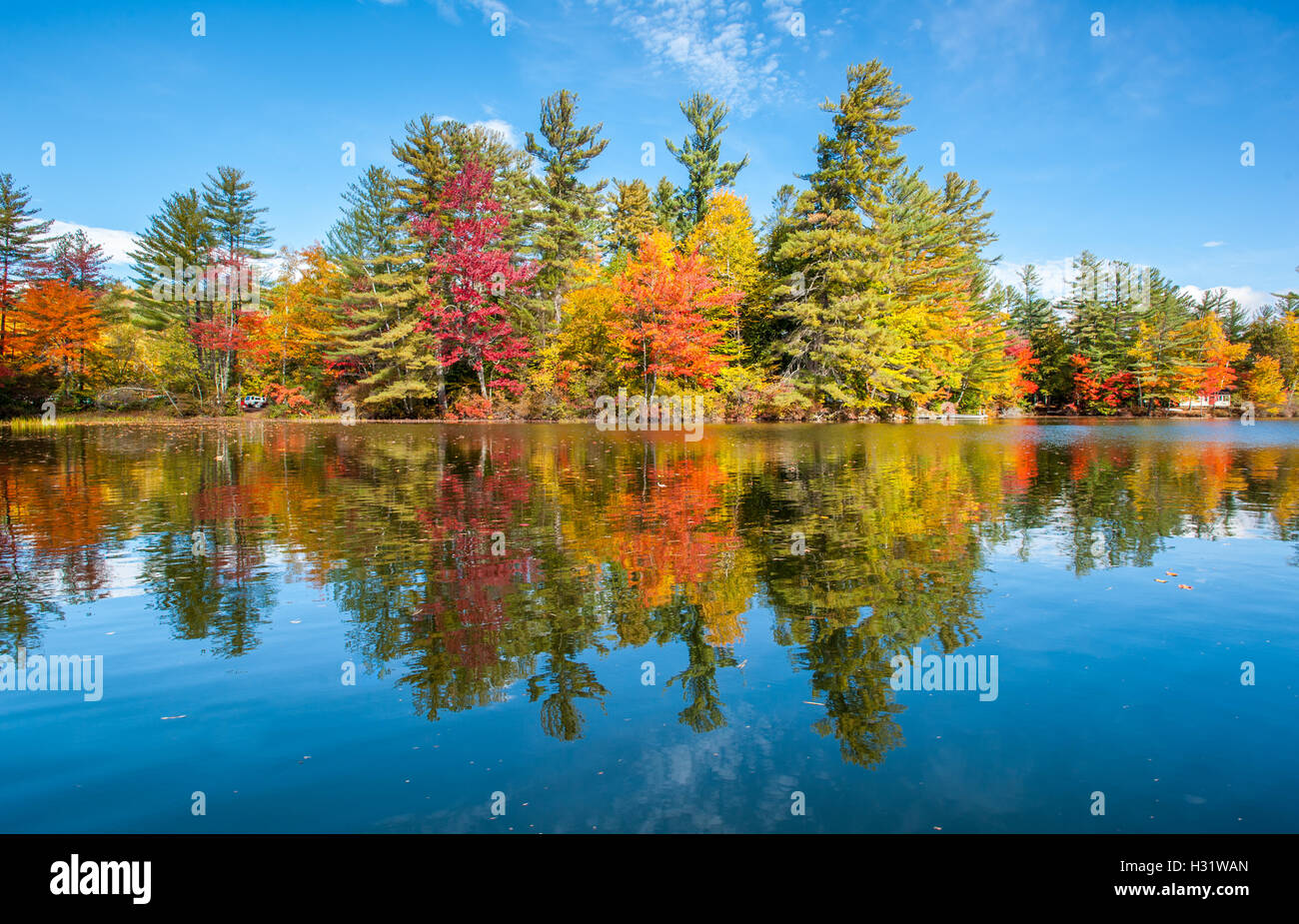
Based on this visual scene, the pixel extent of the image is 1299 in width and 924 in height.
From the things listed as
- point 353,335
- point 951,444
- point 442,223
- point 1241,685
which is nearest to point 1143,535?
point 1241,685

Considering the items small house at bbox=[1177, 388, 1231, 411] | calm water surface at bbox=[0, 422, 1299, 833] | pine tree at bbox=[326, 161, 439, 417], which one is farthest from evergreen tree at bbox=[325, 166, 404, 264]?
small house at bbox=[1177, 388, 1231, 411]

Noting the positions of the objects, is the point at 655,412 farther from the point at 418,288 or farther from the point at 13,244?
the point at 13,244

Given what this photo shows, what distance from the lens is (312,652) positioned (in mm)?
4621

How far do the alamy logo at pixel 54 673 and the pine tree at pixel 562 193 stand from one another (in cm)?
4054

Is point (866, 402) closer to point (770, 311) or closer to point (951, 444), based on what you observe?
point (770, 311)

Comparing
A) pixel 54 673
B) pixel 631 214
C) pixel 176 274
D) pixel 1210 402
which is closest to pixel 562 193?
pixel 631 214

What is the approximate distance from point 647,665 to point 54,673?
3683 mm

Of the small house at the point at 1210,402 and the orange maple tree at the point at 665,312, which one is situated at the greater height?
the orange maple tree at the point at 665,312

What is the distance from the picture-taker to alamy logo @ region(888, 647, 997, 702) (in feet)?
13.2

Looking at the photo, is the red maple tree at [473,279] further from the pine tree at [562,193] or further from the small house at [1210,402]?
the small house at [1210,402]

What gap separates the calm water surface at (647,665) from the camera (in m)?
2.93
